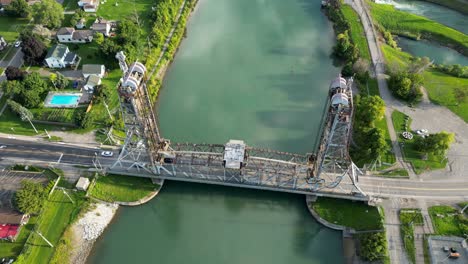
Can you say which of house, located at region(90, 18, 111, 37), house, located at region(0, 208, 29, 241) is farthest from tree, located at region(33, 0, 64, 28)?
house, located at region(0, 208, 29, 241)

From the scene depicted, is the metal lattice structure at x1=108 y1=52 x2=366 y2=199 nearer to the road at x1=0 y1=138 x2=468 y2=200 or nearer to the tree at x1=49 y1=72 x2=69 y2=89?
the road at x1=0 y1=138 x2=468 y2=200

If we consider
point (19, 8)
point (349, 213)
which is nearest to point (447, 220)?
point (349, 213)

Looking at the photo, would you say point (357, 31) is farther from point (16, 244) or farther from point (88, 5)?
point (16, 244)

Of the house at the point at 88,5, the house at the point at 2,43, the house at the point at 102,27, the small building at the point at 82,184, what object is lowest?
the small building at the point at 82,184

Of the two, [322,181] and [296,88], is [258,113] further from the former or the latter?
[322,181]

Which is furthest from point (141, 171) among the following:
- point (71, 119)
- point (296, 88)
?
point (296, 88)

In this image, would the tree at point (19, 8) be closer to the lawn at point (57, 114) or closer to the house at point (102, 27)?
the house at point (102, 27)

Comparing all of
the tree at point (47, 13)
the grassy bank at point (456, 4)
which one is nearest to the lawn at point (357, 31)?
the grassy bank at point (456, 4)
